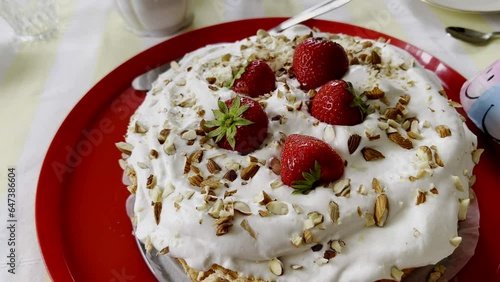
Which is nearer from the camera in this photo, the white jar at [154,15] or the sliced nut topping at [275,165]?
the sliced nut topping at [275,165]

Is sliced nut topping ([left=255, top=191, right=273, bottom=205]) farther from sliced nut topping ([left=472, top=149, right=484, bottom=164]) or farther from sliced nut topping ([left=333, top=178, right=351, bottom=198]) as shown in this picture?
sliced nut topping ([left=472, top=149, right=484, bottom=164])

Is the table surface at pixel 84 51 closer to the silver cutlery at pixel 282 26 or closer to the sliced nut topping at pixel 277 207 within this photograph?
the silver cutlery at pixel 282 26

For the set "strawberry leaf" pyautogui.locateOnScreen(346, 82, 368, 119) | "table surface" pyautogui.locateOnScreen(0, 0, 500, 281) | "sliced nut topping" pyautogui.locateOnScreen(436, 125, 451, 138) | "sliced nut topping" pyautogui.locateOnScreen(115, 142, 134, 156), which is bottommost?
"table surface" pyautogui.locateOnScreen(0, 0, 500, 281)

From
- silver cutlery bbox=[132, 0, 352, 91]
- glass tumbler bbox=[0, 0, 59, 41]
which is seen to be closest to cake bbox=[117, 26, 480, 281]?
silver cutlery bbox=[132, 0, 352, 91]

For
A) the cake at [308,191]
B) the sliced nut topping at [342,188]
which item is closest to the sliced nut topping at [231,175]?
the cake at [308,191]

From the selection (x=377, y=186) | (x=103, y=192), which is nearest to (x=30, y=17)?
(x=103, y=192)

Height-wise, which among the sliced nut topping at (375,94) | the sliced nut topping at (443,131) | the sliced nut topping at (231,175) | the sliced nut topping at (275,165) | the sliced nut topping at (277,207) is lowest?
the sliced nut topping at (231,175)

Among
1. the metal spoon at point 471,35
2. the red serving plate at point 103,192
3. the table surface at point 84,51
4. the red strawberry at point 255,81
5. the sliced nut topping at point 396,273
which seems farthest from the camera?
the metal spoon at point 471,35
